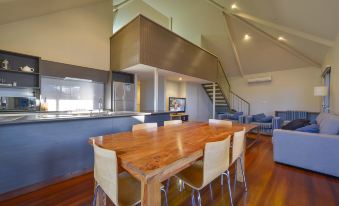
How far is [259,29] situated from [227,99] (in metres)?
3.24

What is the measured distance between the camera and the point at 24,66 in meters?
3.34

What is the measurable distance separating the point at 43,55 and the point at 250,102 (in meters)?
7.77

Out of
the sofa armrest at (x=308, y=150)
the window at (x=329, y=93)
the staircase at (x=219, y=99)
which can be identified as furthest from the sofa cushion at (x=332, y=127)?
the staircase at (x=219, y=99)

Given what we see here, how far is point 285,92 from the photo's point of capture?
6383 millimetres

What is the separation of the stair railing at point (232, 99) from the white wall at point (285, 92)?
201 mm

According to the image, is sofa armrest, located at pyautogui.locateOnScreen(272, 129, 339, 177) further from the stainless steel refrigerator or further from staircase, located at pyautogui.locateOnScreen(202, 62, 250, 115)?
staircase, located at pyautogui.locateOnScreen(202, 62, 250, 115)

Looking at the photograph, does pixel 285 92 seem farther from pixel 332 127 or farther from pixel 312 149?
pixel 312 149

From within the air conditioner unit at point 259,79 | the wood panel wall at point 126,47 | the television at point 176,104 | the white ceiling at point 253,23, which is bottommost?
the television at point 176,104

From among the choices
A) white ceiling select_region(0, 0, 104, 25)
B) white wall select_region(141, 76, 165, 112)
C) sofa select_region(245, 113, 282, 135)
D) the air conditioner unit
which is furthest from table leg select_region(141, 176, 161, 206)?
the air conditioner unit

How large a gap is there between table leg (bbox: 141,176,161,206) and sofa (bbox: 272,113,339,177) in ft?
9.53

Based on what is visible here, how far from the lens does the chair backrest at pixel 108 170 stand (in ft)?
3.32

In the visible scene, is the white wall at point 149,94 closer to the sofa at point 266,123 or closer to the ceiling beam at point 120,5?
the ceiling beam at point 120,5

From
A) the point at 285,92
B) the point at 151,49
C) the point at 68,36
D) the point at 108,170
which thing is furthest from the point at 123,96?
the point at 285,92

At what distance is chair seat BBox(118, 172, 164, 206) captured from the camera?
3.57 feet
